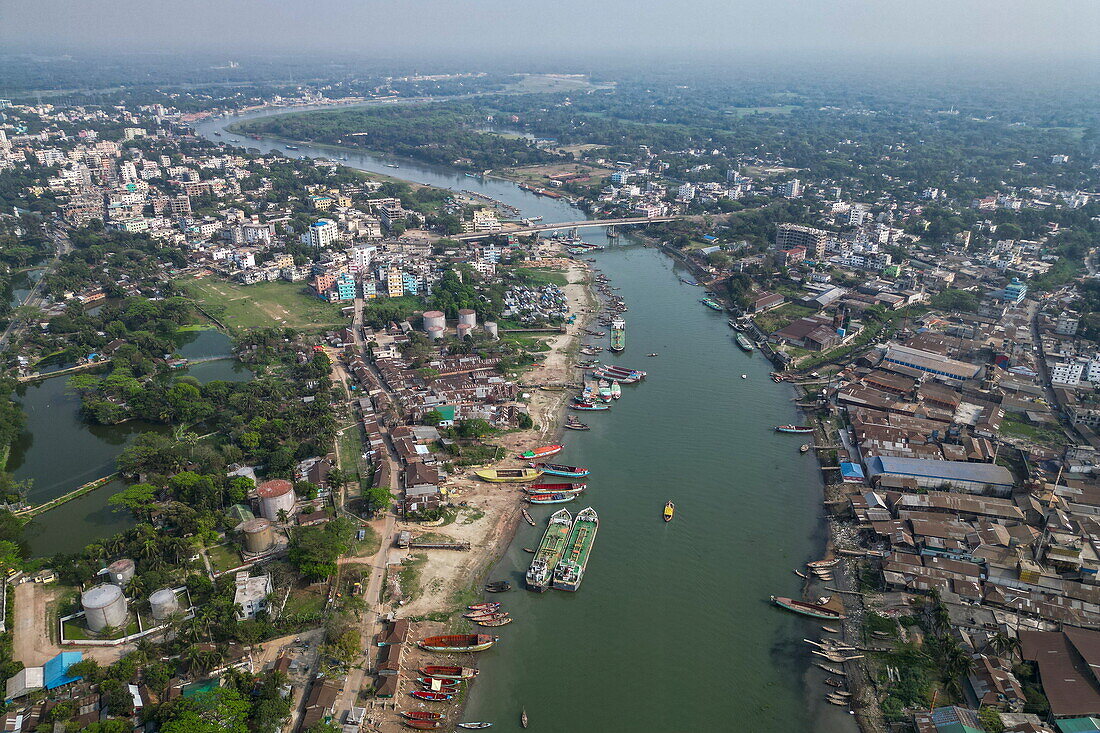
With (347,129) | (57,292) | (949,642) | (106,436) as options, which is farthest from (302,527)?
(347,129)

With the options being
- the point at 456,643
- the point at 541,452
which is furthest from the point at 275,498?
the point at 541,452

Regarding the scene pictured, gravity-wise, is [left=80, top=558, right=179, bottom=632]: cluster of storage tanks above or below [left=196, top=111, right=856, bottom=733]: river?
above

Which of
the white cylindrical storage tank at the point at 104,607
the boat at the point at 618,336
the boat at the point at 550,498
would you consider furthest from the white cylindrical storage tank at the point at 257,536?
the boat at the point at 618,336

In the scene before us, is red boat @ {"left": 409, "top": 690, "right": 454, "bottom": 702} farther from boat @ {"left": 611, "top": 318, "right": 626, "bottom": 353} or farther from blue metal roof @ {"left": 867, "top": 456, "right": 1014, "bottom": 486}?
boat @ {"left": 611, "top": 318, "right": 626, "bottom": 353}

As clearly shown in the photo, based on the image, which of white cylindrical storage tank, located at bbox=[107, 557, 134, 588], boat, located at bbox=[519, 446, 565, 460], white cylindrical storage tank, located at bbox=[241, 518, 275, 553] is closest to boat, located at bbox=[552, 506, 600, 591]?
boat, located at bbox=[519, 446, 565, 460]

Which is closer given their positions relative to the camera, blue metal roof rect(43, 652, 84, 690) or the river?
blue metal roof rect(43, 652, 84, 690)

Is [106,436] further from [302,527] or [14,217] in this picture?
[14,217]

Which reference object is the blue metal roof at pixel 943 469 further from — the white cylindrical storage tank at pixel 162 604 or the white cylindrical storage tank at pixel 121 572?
the white cylindrical storage tank at pixel 121 572
